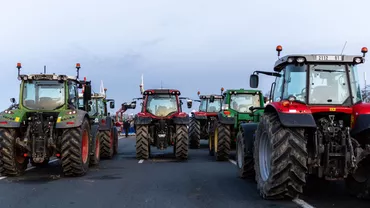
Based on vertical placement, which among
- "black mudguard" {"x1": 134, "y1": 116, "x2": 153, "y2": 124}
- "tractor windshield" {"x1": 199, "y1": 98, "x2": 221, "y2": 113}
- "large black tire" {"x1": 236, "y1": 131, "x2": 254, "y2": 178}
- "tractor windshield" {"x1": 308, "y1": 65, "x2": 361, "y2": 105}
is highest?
"tractor windshield" {"x1": 308, "y1": 65, "x2": 361, "y2": 105}

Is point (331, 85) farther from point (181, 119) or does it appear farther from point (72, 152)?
point (181, 119)

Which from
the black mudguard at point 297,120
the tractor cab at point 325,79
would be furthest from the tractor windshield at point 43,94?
the black mudguard at point 297,120

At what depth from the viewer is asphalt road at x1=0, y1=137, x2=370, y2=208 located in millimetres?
7113

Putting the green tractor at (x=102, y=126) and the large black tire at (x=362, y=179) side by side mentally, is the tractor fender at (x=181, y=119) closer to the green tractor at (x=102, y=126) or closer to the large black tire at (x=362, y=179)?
the green tractor at (x=102, y=126)

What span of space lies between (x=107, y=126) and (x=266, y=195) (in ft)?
30.2

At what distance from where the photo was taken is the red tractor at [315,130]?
6730mm

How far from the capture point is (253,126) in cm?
984

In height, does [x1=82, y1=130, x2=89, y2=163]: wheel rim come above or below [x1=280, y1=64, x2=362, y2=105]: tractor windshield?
below

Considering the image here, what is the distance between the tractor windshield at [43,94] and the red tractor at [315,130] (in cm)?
565

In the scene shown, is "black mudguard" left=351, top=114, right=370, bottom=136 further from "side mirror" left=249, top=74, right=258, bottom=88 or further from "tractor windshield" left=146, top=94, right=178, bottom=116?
"tractor windshield" left=146, top=94, right=178, bottom=116

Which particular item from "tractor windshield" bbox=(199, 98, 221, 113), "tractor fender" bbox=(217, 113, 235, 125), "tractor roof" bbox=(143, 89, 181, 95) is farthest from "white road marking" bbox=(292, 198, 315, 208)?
"tractor windshield" bbox=(199, 98, 221, 113)

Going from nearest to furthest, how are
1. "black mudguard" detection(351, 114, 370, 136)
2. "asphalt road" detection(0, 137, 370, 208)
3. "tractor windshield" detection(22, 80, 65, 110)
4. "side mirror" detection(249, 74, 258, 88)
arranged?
"black mudguard" detection(351, 114, 370, 136) < "asphalt road" detection(0, 137, 370, 208) < "side mirror" detection(249, 74, 258, 88) < "tractor windshield" detection(22, 80, 65, 110)

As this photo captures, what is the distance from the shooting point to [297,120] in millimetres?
6734

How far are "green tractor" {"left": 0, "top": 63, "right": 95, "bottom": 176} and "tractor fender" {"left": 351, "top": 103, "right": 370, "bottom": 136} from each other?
240 inches
